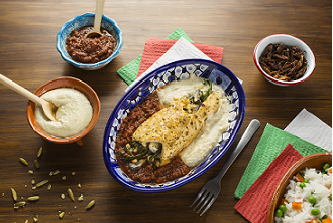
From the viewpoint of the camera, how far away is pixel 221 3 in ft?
13.3

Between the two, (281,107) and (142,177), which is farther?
(281,107)

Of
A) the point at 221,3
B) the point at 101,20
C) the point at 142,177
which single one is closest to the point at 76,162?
the point at 142,177

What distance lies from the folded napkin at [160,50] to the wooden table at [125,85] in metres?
0.14

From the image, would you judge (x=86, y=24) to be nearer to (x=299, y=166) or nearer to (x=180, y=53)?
(x=180, y=53)

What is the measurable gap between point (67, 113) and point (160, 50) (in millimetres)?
1612

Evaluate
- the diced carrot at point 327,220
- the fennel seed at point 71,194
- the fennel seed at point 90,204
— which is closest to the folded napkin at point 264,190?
the diced carrot at point 327,220

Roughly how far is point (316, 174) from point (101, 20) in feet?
10.7

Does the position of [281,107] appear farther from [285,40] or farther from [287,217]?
[287,217]

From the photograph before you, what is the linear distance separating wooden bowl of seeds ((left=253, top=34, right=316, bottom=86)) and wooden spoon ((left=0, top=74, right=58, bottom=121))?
266cm

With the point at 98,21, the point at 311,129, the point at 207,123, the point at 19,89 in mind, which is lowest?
the point at 207,123

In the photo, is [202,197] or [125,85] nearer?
[202,197]

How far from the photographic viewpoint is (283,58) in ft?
11.2

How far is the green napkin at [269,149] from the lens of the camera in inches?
126

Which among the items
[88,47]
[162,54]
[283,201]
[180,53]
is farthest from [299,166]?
[88,47]
